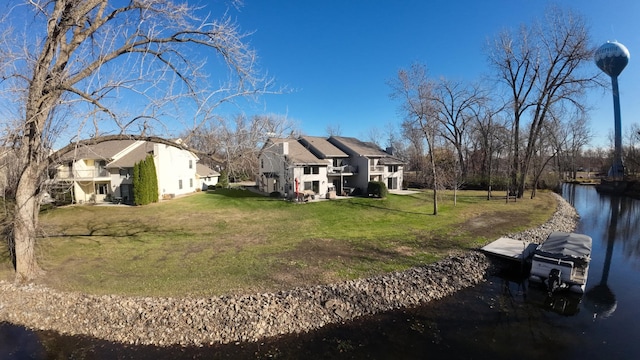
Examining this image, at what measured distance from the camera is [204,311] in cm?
932

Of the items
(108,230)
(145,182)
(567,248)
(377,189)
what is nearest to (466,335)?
(567,248)

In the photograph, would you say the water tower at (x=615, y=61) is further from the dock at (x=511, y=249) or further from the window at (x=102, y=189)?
the window at (x=102, y=189)

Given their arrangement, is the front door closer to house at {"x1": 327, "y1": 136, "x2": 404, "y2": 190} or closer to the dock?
house at {"x1": 327, "y1": 136, "x2": 404, "y2": 190}

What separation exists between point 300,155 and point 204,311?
23411 mm

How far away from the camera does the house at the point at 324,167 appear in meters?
30.2

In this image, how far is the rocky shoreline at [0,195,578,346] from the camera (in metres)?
8.78

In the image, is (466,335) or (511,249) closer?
(466,335)

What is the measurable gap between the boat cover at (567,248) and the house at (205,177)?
121 feet

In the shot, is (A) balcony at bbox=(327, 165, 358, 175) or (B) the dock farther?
(A) balcony at bbox=(327, 165, 358, 175)

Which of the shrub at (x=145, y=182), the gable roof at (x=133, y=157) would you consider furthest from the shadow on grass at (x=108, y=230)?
the gable roof at (x=133, y=157)

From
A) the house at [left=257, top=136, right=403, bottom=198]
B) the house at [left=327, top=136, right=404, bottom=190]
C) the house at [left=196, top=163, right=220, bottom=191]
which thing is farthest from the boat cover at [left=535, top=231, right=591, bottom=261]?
the house at [left=196, top=163, right=220, bottom=191]

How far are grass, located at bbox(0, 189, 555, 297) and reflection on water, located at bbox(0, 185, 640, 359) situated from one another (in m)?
2.30

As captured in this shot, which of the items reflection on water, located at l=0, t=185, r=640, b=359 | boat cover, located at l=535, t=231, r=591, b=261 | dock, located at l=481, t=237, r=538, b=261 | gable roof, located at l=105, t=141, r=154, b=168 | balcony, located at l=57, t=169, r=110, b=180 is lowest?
reflection on water, located at l=0, t=185, r=640, b=359

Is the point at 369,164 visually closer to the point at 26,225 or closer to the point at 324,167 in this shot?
the point at 324,167
